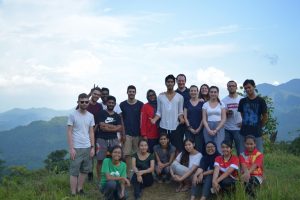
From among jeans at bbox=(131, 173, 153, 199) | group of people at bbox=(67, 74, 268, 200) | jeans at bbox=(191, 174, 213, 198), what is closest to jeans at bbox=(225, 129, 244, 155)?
group of people at bbox=(67, 74, 268, 200)

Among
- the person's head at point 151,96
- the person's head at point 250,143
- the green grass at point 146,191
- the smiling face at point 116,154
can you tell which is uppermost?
the person's head at point 151,96

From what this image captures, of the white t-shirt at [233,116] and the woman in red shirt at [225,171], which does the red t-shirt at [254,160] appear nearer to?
the woman in red shirt at [225,171]

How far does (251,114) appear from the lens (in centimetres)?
728

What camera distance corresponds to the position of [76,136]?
7.25 m

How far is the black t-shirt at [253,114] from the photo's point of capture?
7.25 metres

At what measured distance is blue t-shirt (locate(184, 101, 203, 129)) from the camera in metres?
7.63

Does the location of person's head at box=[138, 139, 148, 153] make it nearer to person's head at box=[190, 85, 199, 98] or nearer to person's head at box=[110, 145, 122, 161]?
person's head at box=[110, 145, 122, 161]

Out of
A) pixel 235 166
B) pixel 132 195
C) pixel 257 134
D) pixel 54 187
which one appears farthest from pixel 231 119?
pixel 54 187

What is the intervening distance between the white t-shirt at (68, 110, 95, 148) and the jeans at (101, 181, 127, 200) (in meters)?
0.98

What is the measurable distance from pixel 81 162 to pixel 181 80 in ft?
9.39

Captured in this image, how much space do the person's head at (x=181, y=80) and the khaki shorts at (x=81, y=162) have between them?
2.49m

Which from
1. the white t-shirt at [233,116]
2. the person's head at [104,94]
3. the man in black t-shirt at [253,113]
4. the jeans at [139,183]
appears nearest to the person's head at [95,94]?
the person's head at [104,94]

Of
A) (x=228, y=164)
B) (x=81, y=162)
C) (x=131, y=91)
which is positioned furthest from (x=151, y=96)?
(x=228, y=164)

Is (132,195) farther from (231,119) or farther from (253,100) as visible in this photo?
(253,100)
